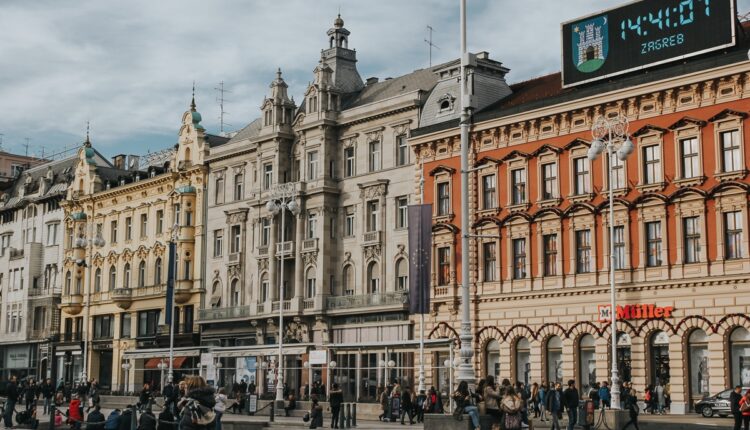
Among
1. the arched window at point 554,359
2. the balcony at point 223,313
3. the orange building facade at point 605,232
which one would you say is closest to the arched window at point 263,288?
the balcony at point 223,313

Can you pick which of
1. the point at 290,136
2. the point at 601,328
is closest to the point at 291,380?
the point at 290,136

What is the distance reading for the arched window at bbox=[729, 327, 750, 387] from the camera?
42.8m

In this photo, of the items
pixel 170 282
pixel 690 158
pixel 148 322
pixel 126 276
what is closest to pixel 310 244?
pixel 170 282

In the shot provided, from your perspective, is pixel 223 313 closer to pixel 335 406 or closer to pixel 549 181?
pixel 549 181

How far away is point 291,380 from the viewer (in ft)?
206

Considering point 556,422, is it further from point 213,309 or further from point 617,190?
point 213,309

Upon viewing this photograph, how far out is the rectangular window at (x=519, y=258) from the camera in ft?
170

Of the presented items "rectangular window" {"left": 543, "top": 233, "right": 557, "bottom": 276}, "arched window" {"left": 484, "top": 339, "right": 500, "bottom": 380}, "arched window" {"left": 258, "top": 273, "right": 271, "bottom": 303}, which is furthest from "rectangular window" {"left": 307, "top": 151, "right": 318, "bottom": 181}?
"rectangular window" {"left": 543, "top": 233, "right": 557, "bottom": 276}

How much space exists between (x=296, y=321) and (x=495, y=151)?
1744cm

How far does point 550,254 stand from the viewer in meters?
50.7

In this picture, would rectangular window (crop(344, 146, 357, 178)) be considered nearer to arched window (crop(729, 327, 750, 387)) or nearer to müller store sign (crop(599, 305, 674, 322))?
müller store sign (crop(599, 305, 674, 322))

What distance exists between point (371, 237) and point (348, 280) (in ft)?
11.1

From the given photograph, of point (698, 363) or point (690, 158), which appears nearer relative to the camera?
point (698, 363)

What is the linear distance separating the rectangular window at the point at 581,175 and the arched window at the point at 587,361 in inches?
261
